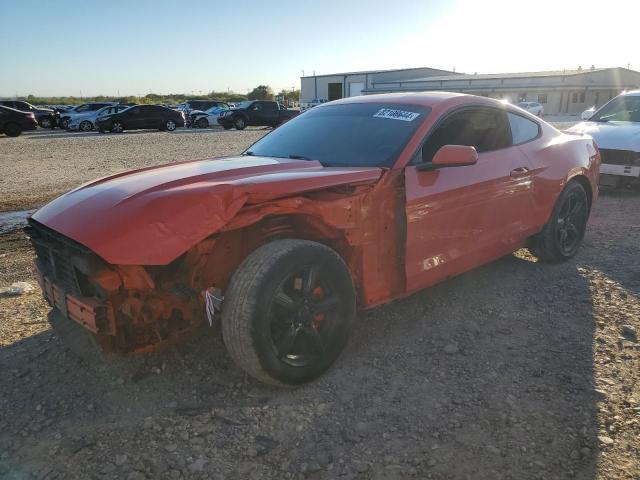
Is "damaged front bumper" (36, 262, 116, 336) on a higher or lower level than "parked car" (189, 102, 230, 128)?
higher

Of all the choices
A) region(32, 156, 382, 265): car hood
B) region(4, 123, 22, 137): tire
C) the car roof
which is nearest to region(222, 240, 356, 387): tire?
region(32, 156, 382, 265): car hood

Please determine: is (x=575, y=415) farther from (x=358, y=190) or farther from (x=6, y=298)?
(x=6, y=298)

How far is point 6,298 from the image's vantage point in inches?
162

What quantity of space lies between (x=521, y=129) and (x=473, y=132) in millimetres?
707

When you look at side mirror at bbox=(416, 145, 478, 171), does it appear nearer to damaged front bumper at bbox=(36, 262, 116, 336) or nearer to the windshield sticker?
the windshield sticker

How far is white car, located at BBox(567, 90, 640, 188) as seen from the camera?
7.77m

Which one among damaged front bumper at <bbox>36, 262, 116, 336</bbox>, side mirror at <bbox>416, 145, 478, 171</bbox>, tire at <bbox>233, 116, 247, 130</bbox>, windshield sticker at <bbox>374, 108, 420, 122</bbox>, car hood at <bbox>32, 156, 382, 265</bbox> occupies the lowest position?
tire at <bbox>233, 116, 247, 130</bbox>

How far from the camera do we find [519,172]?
414 cm

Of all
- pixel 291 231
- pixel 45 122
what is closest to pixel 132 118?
pixel 45 122

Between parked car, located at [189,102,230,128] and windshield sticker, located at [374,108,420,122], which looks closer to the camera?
windshield sticker, located at [374,108,420,122]

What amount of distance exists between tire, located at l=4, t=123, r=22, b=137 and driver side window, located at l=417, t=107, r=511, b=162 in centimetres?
2313

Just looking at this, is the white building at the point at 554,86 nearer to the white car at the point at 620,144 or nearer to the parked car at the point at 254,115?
the parked car at the point at 254,115

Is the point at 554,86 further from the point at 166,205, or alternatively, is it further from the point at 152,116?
the point at 166,205

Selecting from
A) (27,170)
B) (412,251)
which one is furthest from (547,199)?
(27,170)
